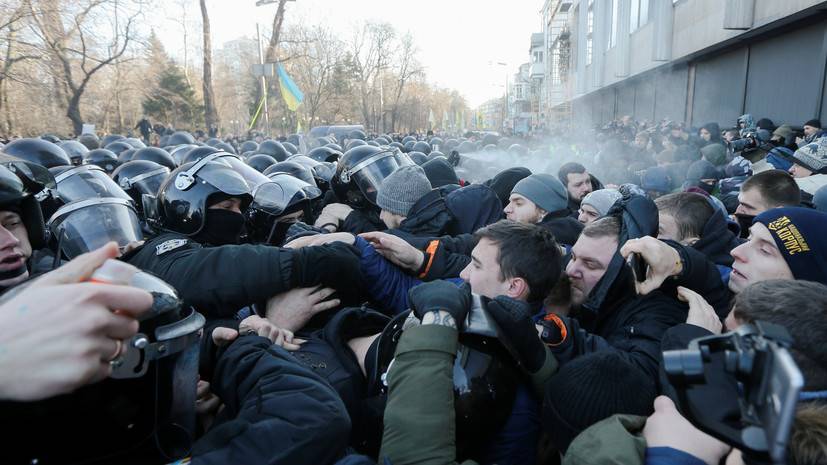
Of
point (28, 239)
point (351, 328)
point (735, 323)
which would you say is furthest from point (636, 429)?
point (28, 239)

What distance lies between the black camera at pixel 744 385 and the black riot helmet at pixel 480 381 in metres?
0.72

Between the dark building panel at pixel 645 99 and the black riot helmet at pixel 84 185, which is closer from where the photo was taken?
the black riot helmet at pixel 84 185

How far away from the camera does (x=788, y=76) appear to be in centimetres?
1232

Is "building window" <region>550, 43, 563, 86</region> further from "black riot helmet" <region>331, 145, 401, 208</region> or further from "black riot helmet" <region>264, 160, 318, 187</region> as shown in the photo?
"black riot helmet" <region>331, 145, 401, 208</region>

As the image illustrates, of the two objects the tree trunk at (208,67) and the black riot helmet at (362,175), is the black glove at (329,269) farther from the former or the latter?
the tree trunk at (208,67)

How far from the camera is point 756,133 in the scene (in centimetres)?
888

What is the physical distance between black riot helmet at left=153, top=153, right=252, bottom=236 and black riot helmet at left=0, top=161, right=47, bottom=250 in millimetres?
563

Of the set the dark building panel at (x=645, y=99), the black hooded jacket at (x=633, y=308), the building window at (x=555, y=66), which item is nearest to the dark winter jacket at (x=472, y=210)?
the black hooded jacket at (x=633, y=308)

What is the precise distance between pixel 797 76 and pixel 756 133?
464 cm

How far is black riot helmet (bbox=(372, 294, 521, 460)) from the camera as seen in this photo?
1.60m

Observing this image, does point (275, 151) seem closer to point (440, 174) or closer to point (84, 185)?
point (440, 174)

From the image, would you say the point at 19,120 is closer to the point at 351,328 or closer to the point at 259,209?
the point at 259,209

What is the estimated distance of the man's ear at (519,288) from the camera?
87.7 inches

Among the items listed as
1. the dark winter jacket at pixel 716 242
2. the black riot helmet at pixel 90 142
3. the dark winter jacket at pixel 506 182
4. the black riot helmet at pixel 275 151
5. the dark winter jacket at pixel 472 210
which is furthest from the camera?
the black riot helmet at pixel 90 142
